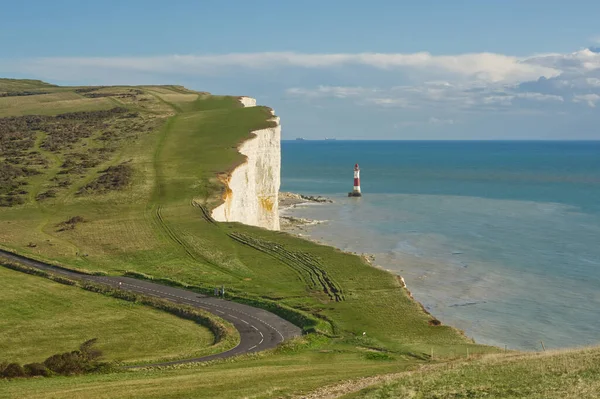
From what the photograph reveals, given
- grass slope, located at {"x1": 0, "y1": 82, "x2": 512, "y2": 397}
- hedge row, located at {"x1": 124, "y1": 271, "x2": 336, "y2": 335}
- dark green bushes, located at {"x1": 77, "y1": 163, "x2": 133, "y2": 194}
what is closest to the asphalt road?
hedge row, located at {"x1": 124, "y1": 271, "x2": 336, "y2": 335}

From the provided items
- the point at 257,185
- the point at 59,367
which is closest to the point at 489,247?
the point at 257,185

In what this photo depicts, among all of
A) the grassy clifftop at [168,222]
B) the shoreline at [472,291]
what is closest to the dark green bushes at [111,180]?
the grassy clifftop at [168,222]

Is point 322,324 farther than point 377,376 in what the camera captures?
Yes

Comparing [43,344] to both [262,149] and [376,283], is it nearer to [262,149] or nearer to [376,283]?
[376,283]

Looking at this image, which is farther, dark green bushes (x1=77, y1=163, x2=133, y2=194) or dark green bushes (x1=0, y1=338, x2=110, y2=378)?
dark green bushes (x1=77, y1=163, x2=133, y2=194)

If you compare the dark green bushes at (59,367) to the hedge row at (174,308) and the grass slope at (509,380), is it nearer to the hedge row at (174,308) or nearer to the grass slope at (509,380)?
the hedge row at (174,308)

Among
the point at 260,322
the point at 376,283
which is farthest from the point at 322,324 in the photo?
the point at 376,283

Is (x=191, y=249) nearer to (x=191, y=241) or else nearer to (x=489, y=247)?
(x=191, y=241)

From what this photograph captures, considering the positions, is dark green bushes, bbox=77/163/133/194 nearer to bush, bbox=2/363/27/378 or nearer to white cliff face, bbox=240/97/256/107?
bush, bbox=2/363/27/378
